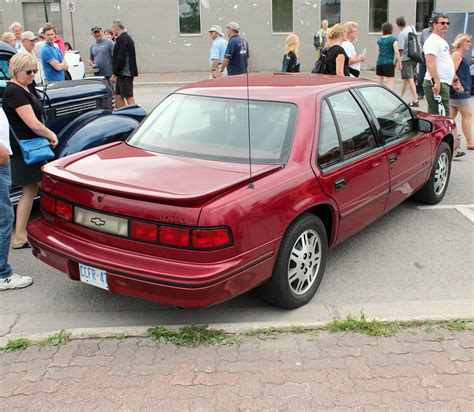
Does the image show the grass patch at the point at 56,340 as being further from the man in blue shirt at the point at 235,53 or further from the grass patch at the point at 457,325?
the man in blue shirt at the point at 235,53

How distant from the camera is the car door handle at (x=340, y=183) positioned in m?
4.20

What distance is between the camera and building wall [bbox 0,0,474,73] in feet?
70.3

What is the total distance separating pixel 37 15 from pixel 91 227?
2144 centimetres

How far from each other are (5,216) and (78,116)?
250 cm

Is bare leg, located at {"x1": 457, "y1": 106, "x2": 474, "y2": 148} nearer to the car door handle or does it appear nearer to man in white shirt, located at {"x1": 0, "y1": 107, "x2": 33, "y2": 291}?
the car door handle

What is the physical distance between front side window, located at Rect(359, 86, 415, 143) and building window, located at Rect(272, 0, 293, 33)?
17433mm

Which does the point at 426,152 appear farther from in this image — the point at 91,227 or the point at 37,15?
the point at 37,15

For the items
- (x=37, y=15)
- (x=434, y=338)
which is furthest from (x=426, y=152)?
(x=37, y=15)

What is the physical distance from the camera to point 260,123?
423cm

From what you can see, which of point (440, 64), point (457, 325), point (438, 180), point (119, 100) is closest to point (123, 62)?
point (119, 100)

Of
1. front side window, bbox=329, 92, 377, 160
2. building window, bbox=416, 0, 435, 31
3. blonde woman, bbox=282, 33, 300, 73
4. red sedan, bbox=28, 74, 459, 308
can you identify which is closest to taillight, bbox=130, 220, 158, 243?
red sedan, bbox=28, 74, 459, 308

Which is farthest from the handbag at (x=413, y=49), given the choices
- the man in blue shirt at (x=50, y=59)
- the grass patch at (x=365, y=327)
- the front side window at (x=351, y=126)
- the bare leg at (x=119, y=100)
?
the grass patch at (x=365, y=327)

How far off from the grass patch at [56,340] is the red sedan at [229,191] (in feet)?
1.27

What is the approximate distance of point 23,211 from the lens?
5.29 metres
